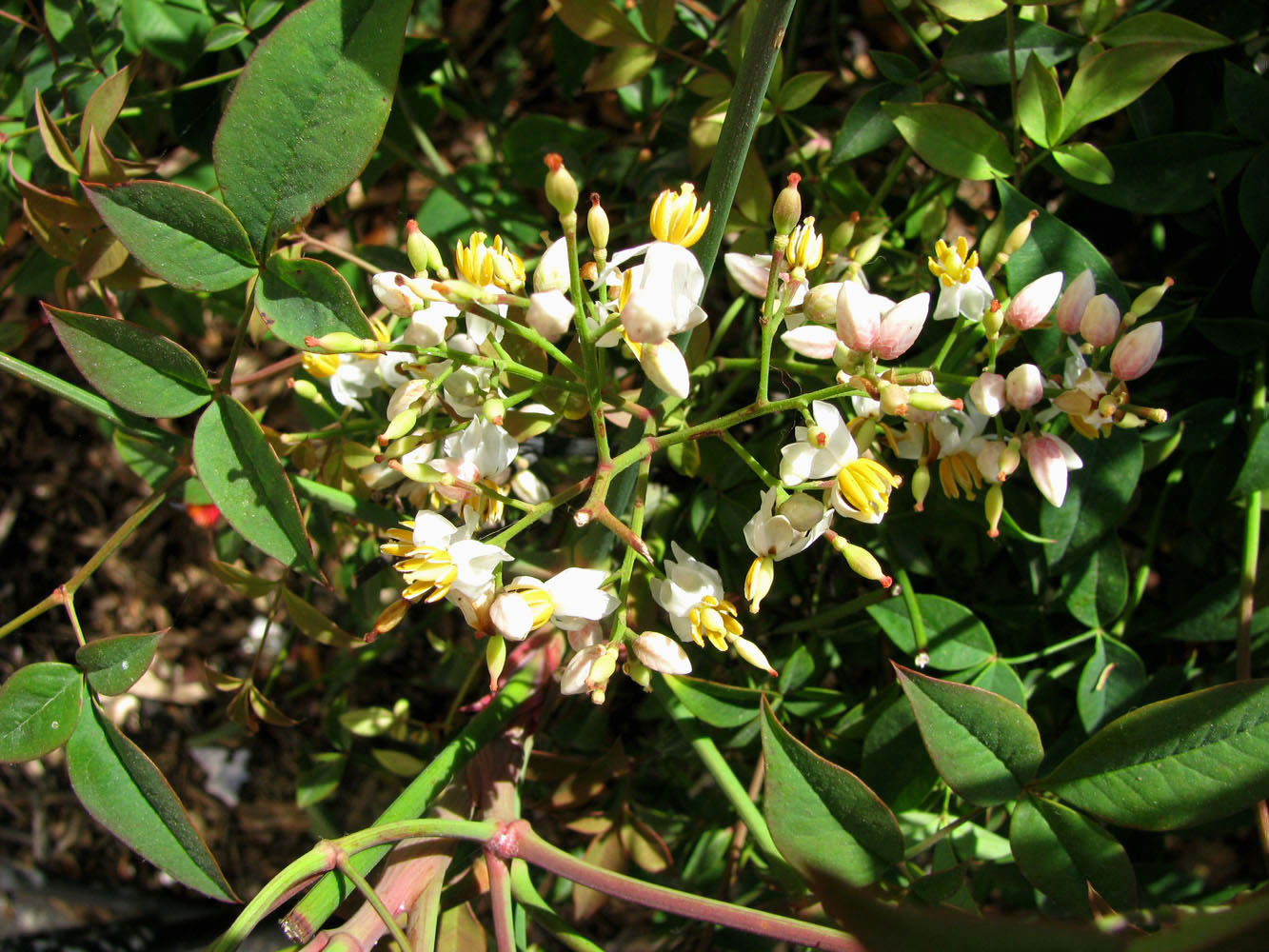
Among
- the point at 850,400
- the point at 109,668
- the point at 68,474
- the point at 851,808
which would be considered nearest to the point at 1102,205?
the point at 850,400

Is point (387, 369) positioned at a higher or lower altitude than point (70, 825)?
higher

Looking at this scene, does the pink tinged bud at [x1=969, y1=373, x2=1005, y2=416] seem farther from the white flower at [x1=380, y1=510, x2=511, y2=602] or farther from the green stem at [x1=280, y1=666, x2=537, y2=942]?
the green stem at [x1=280, y1=666, x2=537, y2=942]

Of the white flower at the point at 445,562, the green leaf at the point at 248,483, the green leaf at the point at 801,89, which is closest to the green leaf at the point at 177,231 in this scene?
the green leaf at the point at 248,483

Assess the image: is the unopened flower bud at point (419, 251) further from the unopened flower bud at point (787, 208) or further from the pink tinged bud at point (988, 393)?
the pink tinged bud at point (988, 393)

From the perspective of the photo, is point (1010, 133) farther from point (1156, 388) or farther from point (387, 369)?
point (387, 369)

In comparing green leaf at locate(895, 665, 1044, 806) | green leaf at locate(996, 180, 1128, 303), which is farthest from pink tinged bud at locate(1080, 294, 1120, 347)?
green leaf at locate(895, 665, 1044, 806)

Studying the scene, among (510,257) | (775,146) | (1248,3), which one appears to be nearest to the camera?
(510,257)
